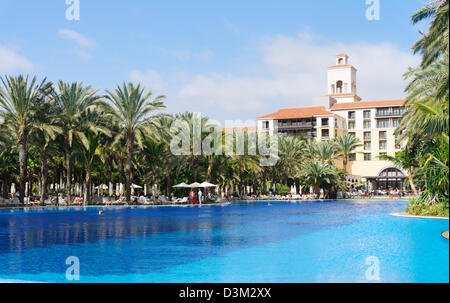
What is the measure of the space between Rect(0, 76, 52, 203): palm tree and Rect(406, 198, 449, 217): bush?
2468 cm

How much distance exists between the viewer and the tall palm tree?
36.9m

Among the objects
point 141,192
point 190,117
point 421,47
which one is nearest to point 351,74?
point 141,192

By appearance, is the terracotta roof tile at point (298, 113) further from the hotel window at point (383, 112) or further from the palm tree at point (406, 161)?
the palm tree at point (406, 161)

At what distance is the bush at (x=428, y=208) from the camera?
23422 mm

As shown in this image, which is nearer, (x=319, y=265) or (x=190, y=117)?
(x=319, y=265)

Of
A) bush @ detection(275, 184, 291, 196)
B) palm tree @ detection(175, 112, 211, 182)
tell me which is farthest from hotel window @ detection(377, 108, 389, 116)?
palm tree @ detection(175, 112, 211, 182)

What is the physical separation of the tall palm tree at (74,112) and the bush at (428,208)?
74.6 ft

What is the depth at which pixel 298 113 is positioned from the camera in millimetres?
91375

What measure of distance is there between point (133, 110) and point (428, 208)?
78.9ft

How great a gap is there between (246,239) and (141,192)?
4878cm

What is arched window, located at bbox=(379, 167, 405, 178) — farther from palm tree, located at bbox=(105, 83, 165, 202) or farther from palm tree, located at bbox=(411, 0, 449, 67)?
palm tree, located at bbox=(411, 0, 449, 67)

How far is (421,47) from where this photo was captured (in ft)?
65.5
